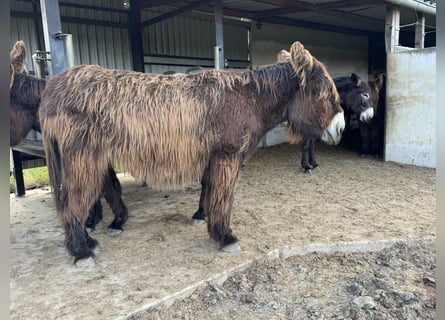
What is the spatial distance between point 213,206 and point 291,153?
4.90m

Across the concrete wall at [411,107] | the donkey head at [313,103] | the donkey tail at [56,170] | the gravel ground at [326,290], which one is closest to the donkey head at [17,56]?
the donkey tail at [56,170]

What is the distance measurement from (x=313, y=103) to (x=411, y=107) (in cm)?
400

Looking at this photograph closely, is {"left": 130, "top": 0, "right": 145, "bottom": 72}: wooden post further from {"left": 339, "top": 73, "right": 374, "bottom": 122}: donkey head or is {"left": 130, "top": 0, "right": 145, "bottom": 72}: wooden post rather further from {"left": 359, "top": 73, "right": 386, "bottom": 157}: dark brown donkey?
{"left": 359, "top": 73, "right": 386, "bottom": 157}: dark brown donkey

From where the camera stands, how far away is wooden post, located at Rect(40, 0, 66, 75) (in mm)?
3248

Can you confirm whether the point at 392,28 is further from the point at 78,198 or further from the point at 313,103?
the point at 78,198

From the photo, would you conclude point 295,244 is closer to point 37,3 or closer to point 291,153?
point 291,153

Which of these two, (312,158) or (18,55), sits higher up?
(18,55)

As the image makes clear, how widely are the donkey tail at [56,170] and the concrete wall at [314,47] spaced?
515 cm

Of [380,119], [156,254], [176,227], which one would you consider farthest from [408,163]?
[156,254]

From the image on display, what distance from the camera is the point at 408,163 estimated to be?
6.18m

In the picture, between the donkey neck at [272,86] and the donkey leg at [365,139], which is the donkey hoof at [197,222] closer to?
the donkey neck at [272,86]

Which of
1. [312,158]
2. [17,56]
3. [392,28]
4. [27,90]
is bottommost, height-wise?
[312,158]

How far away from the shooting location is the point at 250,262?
2.74m

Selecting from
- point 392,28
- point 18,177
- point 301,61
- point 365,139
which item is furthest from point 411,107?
point 18,177
